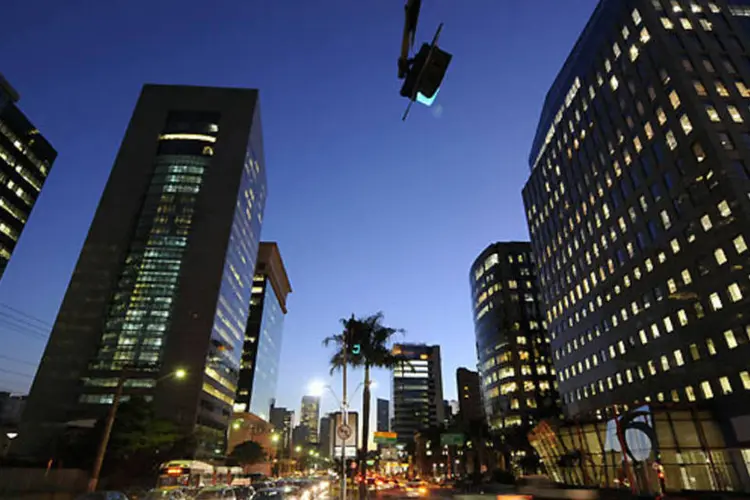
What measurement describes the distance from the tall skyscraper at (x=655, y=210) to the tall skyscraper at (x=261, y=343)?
116m

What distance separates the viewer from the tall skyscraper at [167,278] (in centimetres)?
9338

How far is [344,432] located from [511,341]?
111 metres

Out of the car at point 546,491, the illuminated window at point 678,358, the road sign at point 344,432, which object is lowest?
the car at point 546,491

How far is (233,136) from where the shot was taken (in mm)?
126812

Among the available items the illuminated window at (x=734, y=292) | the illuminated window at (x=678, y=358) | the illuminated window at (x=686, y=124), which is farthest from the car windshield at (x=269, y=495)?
the illuminated window at (x=686, y=124)

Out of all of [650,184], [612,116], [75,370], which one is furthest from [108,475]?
[612,116]

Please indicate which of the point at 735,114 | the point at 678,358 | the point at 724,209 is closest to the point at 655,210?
the point at 724,209

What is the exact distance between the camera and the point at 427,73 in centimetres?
461

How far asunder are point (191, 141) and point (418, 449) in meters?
134

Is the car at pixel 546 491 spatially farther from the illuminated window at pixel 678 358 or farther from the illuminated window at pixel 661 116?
the illuminated window at pixel 661 116

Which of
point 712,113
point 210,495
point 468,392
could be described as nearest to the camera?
point 210,495

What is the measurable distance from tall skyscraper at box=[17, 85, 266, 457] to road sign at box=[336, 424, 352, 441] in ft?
246

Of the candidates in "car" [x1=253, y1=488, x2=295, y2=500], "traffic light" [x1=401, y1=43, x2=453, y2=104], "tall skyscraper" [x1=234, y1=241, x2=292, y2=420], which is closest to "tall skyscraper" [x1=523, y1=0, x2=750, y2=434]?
"car" [x1=253, y1=488, x2=295, y2=500]

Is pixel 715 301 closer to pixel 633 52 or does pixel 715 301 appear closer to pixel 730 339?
pixel 730 339
